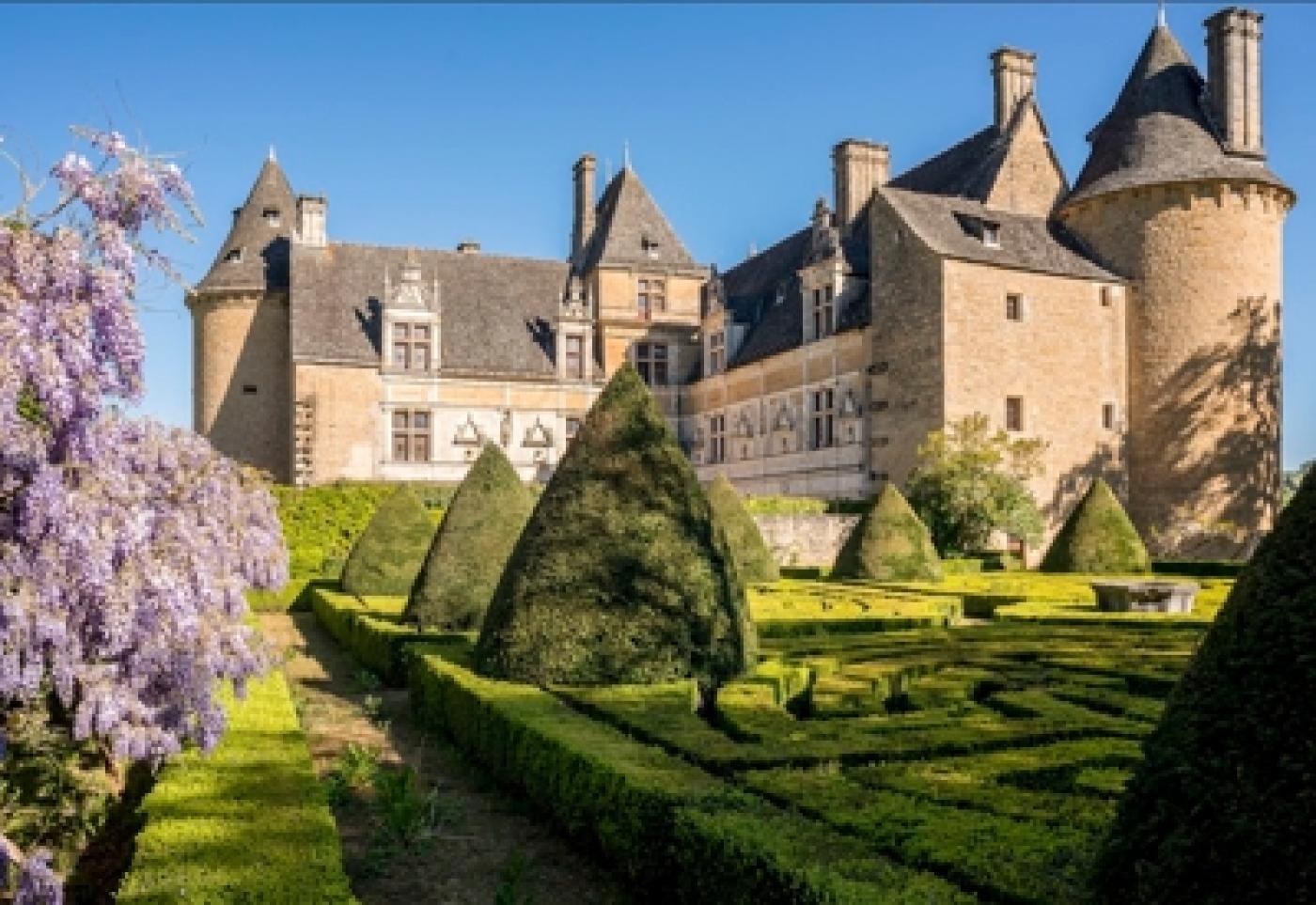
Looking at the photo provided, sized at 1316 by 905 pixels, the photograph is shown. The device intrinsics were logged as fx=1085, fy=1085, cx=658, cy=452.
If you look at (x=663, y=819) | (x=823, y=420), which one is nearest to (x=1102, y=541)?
(x=823, y=420)

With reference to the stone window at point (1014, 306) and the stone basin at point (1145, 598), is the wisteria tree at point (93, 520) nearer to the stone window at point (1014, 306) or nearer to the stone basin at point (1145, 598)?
the stone basin at point (1145, 598)

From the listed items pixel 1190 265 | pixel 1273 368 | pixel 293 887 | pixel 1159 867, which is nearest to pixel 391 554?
pixel 293 887

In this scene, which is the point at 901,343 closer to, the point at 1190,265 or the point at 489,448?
the point at 1190,265

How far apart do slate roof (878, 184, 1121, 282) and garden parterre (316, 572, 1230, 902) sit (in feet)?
54.5

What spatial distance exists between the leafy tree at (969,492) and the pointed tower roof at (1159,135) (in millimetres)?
8369

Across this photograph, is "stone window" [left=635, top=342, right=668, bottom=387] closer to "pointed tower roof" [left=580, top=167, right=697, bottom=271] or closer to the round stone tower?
"pointed tower roof" [left=580, top=167, right=697, bottom=271]

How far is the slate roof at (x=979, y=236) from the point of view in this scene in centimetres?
2642

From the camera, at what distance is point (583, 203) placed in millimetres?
39312

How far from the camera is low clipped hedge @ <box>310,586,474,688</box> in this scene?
450 inches

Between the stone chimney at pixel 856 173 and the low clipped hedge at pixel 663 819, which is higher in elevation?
the stone chimney at pixel 856 173

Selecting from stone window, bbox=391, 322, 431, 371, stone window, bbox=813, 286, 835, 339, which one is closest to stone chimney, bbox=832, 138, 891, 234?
stone window, bbox=813, 286, 835, 339

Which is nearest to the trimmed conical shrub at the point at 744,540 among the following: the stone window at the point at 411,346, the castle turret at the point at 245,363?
the stone window at the point at 411,346

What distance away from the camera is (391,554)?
17.9 meters

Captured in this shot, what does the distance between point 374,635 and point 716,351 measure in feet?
76.4
